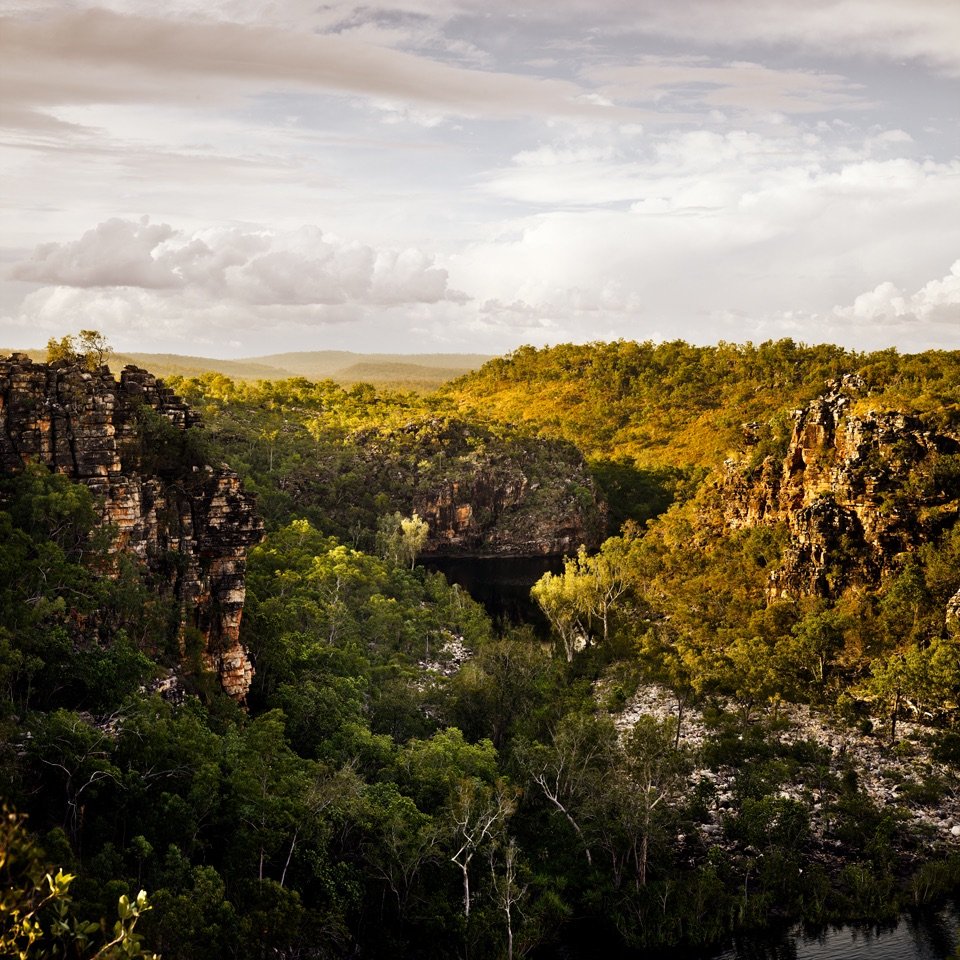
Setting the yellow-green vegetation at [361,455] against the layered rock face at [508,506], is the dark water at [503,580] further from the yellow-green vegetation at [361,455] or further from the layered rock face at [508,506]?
the yellow-green vegetation at [361,455]

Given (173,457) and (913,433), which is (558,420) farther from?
(173,457)

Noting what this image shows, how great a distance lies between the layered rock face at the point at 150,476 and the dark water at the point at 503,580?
43.5m

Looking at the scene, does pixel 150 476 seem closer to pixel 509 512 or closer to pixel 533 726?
pixel 533 726

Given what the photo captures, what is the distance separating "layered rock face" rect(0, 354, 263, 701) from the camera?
45.5 meters

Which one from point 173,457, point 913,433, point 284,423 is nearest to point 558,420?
point 284,423

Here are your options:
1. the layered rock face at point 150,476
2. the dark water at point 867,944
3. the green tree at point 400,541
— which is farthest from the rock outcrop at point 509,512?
the dark water at point 867,944

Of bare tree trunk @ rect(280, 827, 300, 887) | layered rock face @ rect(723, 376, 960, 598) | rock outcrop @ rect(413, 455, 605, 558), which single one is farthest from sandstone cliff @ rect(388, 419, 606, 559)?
bare tree trunk @ rect(280, 827, 300, 887)

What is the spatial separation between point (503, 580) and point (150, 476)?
7411cm

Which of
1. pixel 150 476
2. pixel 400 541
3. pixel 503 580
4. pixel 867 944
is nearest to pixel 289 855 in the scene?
pixel 150 476

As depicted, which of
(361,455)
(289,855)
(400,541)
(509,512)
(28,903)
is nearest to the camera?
(28,903)

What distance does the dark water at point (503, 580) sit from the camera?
101m

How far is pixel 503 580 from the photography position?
11944 centimetres

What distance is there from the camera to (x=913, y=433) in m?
71.8

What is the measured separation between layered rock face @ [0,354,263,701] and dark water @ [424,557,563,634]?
43506 millimetres
